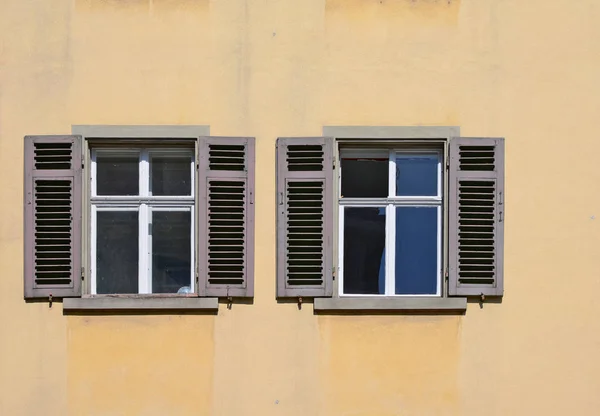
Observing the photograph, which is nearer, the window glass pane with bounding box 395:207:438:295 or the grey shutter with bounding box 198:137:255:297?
the grey shutter with bounding box 198:137:255:297

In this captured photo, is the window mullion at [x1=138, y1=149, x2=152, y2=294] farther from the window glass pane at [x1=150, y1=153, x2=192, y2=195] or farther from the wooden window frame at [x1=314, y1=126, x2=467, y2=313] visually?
the wooden window frame at [x1=314, y1=126, x2=467, y2=313]

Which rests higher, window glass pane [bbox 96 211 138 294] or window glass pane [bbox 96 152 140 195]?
window glass pane [bbox 96 152 140 195]

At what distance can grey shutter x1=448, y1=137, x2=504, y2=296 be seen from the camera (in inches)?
304

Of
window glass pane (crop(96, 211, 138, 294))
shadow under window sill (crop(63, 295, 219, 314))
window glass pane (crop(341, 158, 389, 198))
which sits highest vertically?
window glass pane (crop(341, 158, 389, 198))

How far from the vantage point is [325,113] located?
25.6 ft

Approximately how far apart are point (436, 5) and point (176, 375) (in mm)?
3469

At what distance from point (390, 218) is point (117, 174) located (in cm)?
218

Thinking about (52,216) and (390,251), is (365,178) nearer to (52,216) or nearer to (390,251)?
(390,251)

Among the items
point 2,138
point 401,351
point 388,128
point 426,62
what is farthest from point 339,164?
point 2,138

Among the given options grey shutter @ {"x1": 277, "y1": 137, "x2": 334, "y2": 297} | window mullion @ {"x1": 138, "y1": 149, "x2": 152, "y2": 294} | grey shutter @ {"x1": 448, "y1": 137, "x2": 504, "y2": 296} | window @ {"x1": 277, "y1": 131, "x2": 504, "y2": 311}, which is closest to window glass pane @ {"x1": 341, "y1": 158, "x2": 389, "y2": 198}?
window @ {"x1": 277, "y1": 131, "x2": 504, "y2": 311}

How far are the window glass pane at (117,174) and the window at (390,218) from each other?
1170 millimetres

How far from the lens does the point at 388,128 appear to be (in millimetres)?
7781

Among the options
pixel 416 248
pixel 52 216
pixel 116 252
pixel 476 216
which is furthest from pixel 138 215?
pixel 476 216

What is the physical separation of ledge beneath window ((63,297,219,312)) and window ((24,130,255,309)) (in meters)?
0.01
